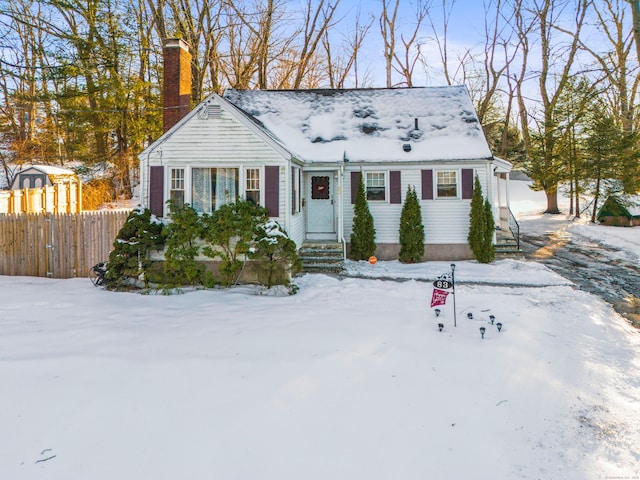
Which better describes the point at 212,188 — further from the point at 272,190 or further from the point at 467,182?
the point at 467,182

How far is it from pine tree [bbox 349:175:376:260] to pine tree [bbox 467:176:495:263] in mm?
3144

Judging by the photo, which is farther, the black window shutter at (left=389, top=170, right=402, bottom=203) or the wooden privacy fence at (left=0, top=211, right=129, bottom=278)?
the black window shutter at (left=389, top=170, right=402, bottom=203)

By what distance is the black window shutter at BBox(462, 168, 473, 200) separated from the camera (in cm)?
1298

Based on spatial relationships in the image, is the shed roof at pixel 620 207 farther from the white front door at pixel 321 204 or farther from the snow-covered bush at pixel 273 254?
the snow-covered bush at pixel 273 254

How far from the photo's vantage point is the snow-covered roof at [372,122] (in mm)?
13242

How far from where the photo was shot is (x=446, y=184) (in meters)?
13.2

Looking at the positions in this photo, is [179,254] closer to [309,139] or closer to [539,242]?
[309,139]

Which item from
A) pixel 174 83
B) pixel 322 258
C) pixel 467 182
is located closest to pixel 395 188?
pixel 467 182

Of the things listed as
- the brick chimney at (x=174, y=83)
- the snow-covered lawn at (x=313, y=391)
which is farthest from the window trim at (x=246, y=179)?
the brick chimney at (x=174, y=83)

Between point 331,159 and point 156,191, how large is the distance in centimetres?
541

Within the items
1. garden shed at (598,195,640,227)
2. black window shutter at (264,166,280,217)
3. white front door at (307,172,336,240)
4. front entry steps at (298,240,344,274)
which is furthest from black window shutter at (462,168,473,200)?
garden shed at (598,195,640,227)

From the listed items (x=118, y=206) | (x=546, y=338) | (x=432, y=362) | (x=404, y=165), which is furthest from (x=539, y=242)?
(x=118, y=206)

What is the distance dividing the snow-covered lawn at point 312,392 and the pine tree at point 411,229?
514 centimetres

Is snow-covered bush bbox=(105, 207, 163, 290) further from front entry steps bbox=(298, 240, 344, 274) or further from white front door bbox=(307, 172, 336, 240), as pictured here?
white front door bbox=(307, 172, 336, 240)
